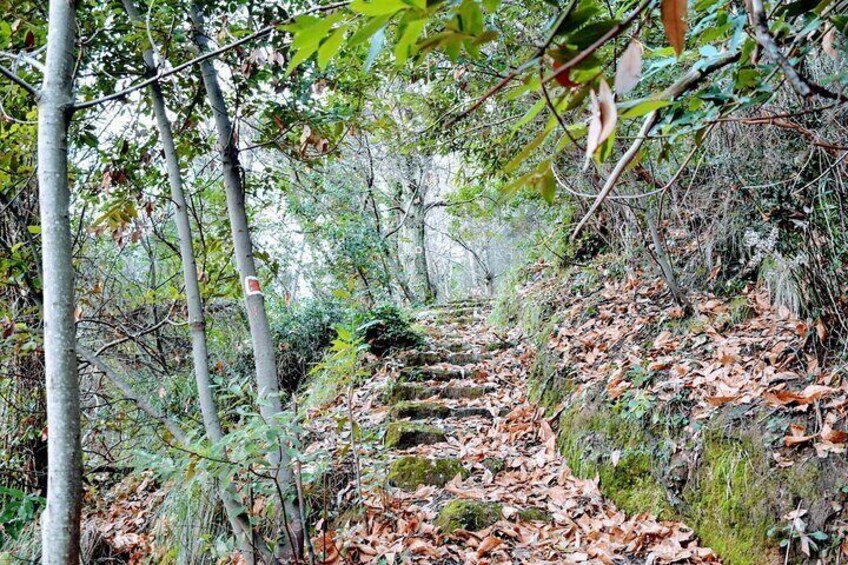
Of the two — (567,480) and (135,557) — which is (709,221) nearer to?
(567,480)

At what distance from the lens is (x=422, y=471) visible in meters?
3.59

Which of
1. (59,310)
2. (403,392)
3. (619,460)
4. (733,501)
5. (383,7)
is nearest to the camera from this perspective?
(383,7)

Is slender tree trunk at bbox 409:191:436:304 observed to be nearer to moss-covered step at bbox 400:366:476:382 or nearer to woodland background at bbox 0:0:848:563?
woodland background at bbox 0:0:848:563

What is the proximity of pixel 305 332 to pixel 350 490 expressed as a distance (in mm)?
4131

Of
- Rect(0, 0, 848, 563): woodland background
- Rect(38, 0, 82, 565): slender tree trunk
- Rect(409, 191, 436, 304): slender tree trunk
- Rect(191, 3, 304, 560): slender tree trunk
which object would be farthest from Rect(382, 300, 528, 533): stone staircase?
Rect(409, 191, 436, 304): slender tree trunk

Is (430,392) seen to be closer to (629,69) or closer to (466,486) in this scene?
(466,486)

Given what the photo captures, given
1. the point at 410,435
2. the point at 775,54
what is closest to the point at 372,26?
the point at 775,54

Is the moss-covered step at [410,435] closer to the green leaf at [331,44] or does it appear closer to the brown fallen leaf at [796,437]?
the brown fallen leaf at [796,437]

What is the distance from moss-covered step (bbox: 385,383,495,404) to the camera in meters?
5.21

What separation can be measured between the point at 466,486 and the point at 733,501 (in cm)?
162

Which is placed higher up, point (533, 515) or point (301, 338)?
point (301, 338)

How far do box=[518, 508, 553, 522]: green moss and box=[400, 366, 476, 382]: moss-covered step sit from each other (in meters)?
2.56

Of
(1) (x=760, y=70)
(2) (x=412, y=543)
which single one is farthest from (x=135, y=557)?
(1) (x=760, y=70)

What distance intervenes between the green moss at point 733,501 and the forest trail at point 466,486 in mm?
107
